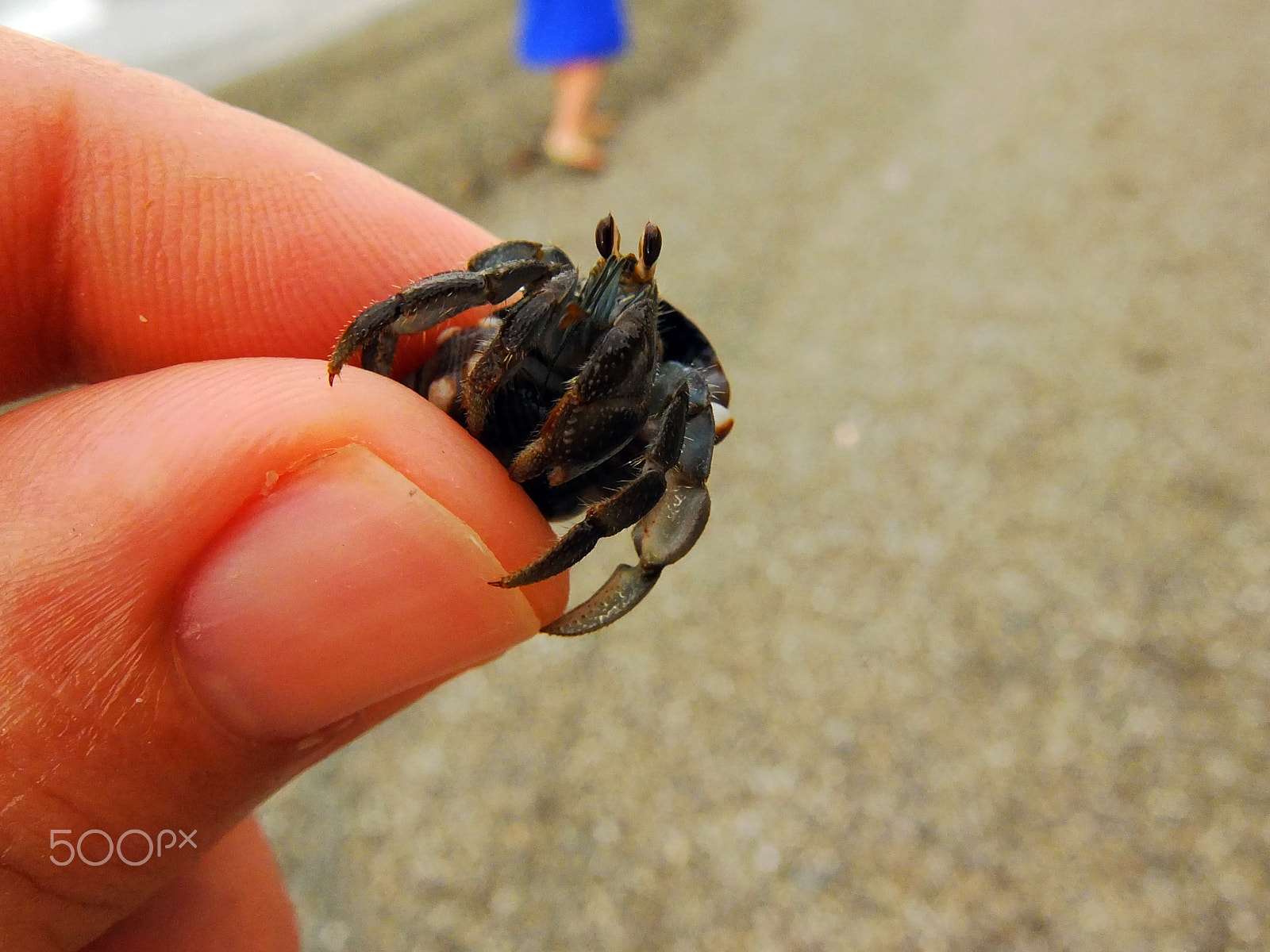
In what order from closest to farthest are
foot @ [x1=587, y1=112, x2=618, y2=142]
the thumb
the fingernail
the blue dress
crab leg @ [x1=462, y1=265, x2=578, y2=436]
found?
the thumb, the fingernail, crab leg @ [x1=462, y1=265, x2=578, y2=436], the blue dress, foot @ [x1=587, y1=112, x2=618, y2=142]

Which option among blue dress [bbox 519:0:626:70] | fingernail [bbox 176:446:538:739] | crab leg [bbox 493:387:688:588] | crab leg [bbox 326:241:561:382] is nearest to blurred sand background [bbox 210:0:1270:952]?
blue dress [bbox 519:0:626:70]

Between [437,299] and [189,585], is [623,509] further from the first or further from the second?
[189,585]

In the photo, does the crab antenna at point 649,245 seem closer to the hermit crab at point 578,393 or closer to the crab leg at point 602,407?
the hermit crab at point 578,393

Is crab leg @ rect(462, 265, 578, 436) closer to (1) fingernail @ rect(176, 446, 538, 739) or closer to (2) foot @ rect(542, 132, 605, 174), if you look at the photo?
(1) fingernail @ rect(176, 446, 538, 739)

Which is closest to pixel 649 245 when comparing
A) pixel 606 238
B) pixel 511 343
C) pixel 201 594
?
pixel 606 238

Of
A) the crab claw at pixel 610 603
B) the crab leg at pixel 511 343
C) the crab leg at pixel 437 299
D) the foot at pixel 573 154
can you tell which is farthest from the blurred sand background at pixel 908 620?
the crab leg at pixel 437 299
